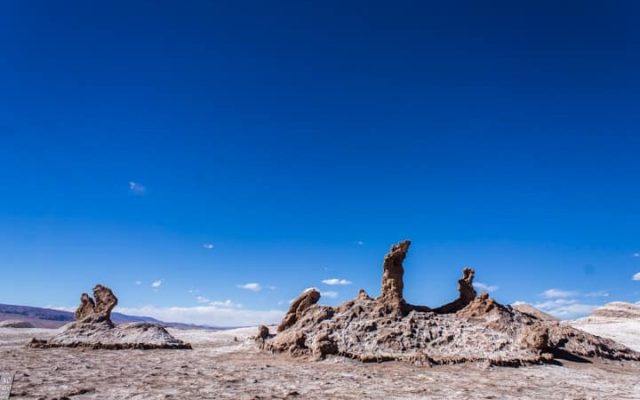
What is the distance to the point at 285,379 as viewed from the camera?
52.9ft

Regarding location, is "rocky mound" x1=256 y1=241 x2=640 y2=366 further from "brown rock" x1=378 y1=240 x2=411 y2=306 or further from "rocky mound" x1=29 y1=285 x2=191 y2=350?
"rocky mound" x1=29 y1=285 x2=191 y2=350

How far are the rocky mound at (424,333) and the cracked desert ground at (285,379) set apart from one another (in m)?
0.95

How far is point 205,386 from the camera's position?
47.1ft

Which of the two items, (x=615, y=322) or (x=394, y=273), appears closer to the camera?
(x=394, y=273)

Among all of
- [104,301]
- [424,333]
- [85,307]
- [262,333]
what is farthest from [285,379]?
[85,307]

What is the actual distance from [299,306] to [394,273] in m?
7.39

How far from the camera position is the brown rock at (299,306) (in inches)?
1145

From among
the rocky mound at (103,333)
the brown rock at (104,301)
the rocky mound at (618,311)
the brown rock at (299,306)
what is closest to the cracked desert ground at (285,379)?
the rocky mound at (103,333)

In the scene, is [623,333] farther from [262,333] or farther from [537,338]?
[262,333]

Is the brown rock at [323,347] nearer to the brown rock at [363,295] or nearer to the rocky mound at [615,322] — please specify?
the brown rock at [363,295]

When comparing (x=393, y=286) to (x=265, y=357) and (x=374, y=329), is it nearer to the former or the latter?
(x=374, y=329)

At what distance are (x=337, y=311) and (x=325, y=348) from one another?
4.98 m

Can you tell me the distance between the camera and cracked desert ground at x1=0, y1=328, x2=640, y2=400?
13.2 metres

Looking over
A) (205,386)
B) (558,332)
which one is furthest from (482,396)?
(558,332)
